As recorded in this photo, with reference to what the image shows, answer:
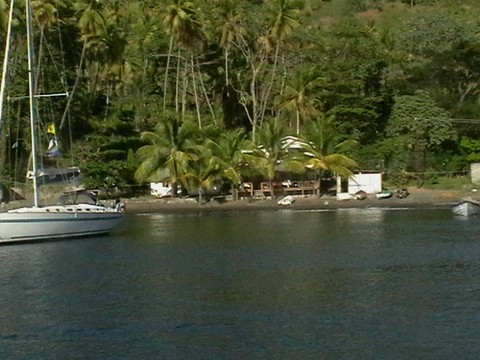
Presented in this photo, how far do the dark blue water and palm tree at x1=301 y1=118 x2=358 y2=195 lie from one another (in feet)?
56.7

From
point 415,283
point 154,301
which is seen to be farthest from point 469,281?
point 154,301

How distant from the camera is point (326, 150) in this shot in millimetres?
64062

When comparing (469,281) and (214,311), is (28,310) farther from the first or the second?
(469,281)

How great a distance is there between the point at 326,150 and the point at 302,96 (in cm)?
641

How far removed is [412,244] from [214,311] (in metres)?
16.7

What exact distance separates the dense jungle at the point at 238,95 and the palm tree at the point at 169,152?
0.08m

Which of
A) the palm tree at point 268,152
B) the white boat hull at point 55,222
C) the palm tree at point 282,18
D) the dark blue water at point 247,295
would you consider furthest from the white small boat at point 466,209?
the palm tree at point 282,18

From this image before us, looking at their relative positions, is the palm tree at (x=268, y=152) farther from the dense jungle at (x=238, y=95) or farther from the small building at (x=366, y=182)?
the small building at (x=366, y=182)

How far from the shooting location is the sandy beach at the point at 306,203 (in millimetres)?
61438

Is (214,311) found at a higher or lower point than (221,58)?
lower

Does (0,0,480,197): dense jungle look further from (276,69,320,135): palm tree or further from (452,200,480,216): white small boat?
(452,200,480,216): white small boat

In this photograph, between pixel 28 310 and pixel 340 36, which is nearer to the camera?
pixel 28 310

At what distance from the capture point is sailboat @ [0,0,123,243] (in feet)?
132

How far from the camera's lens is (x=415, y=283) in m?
29.2
